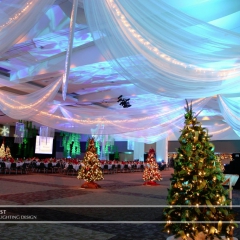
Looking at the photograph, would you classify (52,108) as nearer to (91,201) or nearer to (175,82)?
(91,201)

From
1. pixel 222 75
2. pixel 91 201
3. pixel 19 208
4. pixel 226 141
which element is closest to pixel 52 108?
pixel 91 201

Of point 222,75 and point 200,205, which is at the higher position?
point 222,75

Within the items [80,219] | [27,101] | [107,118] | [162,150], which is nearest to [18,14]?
[80,219]

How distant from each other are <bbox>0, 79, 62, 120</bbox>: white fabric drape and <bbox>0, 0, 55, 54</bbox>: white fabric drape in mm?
3425

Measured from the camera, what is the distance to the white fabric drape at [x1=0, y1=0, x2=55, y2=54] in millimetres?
3250

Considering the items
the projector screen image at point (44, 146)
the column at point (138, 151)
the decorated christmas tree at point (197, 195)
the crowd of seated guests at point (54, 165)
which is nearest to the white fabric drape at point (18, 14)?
the decorated christmas tree at point (197, 195)

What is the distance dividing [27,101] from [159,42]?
4689 millimetres

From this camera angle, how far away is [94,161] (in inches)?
358

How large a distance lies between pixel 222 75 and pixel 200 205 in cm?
214

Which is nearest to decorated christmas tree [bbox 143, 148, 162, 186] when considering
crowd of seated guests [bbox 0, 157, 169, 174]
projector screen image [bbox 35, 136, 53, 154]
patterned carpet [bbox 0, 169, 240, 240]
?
patterned carpet [bbox 0, 169, 240, 240]

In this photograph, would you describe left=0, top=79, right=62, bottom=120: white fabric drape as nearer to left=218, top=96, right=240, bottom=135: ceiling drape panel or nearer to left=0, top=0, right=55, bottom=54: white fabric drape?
left=0, top=0, right=55, bottom=54: white fabric drape

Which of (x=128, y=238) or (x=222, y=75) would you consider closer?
(x=128, y=238)

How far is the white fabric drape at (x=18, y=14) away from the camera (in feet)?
10.7

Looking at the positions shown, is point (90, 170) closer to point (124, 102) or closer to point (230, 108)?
point (124, 102)
